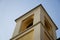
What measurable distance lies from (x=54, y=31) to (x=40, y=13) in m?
2.52

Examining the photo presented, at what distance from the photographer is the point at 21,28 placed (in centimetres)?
1755

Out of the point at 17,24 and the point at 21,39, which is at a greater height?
the point at 17,24

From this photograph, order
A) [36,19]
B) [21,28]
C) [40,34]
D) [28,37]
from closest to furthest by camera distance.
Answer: [40,34] < [28,37] < [36,19] < [21,28]

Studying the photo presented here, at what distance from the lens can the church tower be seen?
1414 cm

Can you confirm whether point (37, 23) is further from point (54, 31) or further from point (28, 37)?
point (54, 31)

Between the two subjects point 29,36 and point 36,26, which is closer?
point 29,36

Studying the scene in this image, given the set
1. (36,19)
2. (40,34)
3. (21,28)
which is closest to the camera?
(40,34)

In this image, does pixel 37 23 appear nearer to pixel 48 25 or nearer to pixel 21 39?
pixel 21 39

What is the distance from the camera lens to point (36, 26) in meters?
14.9

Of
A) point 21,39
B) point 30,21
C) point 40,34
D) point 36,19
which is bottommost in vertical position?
point 40,34

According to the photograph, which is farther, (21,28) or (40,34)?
(21,28)

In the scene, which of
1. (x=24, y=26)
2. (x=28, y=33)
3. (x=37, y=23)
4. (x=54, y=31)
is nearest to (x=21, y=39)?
(x=28, y=33)

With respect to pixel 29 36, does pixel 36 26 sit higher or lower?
higher

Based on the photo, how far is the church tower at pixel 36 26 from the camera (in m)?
14.1
